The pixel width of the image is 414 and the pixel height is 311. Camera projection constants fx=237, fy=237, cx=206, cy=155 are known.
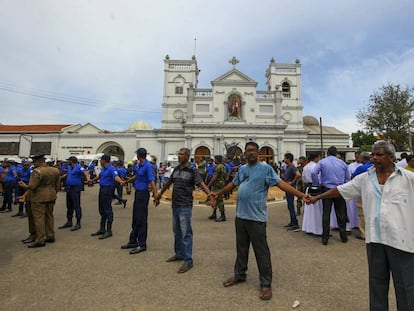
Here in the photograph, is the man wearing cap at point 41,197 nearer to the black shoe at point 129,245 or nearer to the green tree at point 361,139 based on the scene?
the black shoe at point 129,245

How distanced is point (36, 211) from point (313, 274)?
16.8 ft

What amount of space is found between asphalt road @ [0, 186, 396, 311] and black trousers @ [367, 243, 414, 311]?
1.94 feet

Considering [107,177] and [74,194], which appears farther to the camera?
[74,194]

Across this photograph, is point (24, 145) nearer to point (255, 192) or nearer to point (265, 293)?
point (255, 192)

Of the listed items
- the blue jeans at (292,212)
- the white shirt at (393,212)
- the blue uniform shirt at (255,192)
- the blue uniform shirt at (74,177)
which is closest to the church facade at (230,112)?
the blue jeans at (292,212)

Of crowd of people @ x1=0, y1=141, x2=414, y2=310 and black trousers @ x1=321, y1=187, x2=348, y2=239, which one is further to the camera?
black trousers @ x1=321, y1=187, x2=348, y2=239

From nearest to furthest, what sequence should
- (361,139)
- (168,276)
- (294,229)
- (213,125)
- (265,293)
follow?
(265,293)
(168,276)
(294,229)
(213,125)
(361,139)

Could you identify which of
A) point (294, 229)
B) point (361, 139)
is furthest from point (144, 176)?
point (361, 139)

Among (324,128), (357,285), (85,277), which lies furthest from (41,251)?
(324,128)

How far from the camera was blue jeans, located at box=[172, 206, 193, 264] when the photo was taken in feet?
11.8

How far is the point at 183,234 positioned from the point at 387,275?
2.50 m

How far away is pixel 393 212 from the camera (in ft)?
6.49

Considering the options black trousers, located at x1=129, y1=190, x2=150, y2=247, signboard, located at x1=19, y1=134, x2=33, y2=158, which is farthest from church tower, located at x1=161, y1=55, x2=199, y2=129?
black trousers, located at x1=129, y1=190, x2=150, y2=247

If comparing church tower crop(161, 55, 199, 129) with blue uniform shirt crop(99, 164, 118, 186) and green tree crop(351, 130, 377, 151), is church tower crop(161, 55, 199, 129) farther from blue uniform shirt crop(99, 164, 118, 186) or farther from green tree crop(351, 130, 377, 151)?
green tree crop(351, 130, 377, 151)
